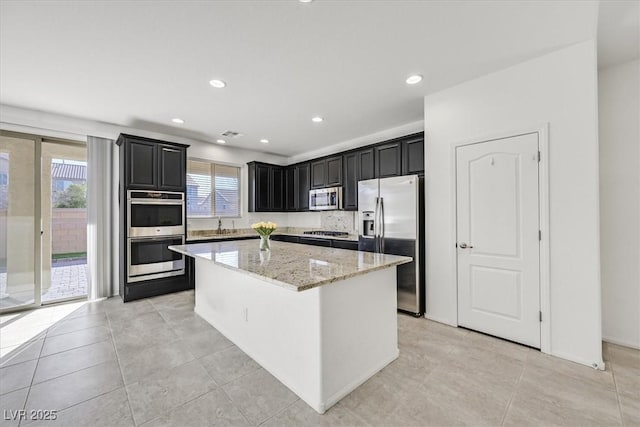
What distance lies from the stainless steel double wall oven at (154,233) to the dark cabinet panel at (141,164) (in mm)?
135

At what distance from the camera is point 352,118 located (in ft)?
13.3

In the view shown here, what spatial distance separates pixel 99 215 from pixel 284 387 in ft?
12.8

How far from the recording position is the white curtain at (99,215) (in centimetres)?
404

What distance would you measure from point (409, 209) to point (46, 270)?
5.12 meters

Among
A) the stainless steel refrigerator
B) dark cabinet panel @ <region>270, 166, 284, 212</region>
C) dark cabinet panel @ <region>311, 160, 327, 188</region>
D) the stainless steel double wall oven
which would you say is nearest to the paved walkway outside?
the stainless steel double wall oven

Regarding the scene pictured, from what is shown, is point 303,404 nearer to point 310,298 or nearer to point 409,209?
point 310,298

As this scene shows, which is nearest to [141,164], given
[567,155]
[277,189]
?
[277,189]

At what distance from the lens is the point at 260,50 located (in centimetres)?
234

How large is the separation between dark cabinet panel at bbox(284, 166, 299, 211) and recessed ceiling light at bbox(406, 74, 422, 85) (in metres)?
3.38

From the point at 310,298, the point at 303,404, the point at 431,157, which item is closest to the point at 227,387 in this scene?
the point at 303,404

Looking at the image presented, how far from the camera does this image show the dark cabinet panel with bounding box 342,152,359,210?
460 centimetres

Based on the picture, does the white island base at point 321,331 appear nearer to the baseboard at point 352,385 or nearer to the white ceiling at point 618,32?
the baseboard at point 352,385

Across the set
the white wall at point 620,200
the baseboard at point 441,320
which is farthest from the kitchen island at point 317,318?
the white wall at point 620,200

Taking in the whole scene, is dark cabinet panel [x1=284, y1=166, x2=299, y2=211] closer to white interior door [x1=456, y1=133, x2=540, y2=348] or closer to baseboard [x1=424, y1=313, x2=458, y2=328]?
baseboard [x1=424, y1=313, x2=458, y2=328]
